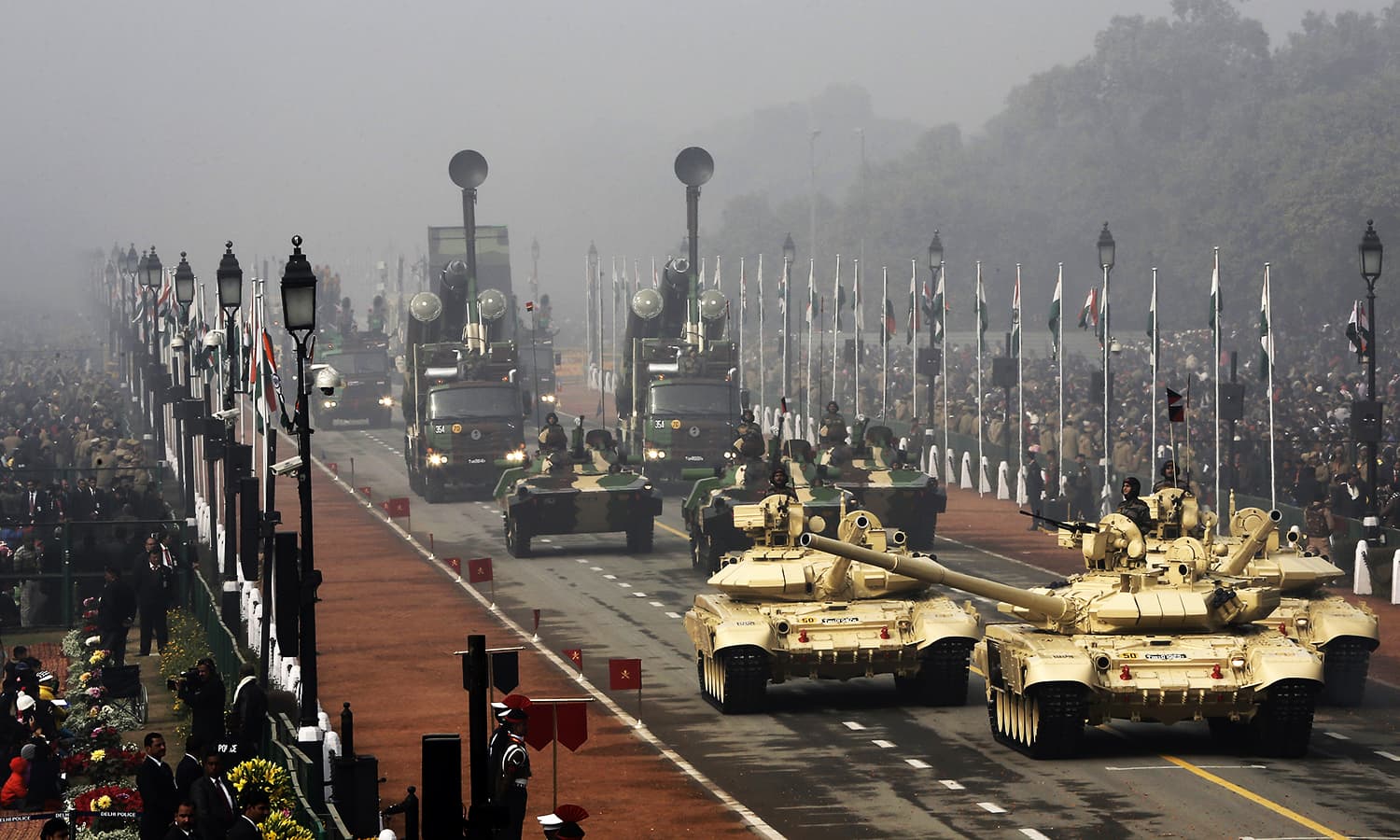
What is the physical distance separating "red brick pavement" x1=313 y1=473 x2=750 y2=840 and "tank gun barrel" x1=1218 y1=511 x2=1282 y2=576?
675 centimetres

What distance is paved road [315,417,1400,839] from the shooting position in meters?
21.6

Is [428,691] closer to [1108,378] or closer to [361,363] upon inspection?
[1108,378]

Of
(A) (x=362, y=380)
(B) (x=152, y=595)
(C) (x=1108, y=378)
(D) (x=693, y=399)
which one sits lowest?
(B) (x=152, y=595)

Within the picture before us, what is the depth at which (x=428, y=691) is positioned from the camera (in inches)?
1196

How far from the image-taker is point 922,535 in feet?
144

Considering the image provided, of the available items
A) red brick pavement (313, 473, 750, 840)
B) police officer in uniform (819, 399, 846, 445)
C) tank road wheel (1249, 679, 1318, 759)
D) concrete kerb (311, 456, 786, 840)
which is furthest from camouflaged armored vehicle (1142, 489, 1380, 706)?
police officer in uniform (819, 399, 846, 445)

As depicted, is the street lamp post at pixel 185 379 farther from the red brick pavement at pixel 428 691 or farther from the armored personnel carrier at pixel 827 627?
the armored personnel carrier at pixel 827 627

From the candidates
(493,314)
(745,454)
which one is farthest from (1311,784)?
(493,314)

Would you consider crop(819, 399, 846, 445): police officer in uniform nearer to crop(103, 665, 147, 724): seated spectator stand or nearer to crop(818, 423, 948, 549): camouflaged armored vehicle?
crop(818, 423, 948, 549): camouflaged armored vehicle

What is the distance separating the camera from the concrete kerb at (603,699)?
22.3 meters

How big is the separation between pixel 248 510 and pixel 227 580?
6.39 feet

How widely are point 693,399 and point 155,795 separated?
3568cm

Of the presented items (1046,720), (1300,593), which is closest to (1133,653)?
(1046,720)

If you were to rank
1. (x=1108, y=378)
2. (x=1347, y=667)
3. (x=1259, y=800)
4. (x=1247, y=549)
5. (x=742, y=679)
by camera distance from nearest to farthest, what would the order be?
(x=1259, y=800) < (x=1247, y=549) < (x=742, y=679) < (x=1347, y=667) < (x=1108, y=378)
